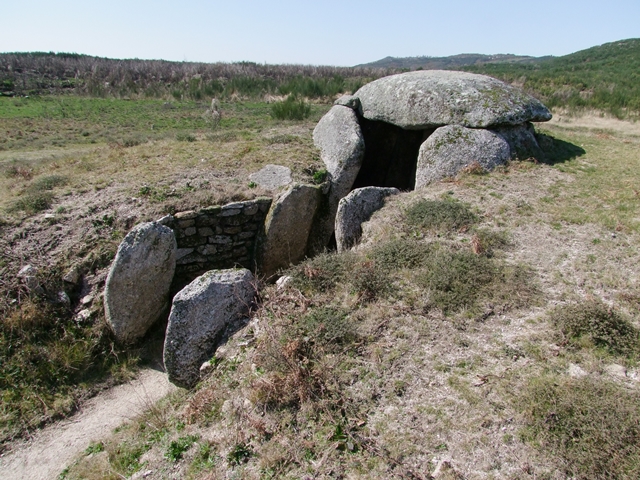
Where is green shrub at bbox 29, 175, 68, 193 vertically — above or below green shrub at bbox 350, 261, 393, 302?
above

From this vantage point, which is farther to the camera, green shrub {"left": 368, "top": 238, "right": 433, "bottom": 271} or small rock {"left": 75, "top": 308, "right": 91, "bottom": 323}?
small rock {"left": 75, "top": 308, "right": 91, "bottom": 323}

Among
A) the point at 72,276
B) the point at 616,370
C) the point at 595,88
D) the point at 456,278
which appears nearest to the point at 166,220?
the point at 72,276

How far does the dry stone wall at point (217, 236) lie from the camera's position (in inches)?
321

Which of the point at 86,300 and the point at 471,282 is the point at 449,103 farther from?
the point at 86,300

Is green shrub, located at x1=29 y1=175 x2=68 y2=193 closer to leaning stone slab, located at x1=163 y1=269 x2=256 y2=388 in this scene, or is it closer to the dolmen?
leaning stone slab, located at x1=163 y1=269 x2=256 y2=388

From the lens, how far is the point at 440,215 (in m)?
7.83

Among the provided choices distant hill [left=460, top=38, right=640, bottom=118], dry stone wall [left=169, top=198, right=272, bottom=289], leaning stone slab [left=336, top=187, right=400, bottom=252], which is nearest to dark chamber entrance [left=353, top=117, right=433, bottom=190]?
leaning stone slab [left=336, top=187, right=400, bottom=252]

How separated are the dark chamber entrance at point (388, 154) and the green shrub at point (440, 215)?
406cm

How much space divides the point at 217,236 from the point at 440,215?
4015mm

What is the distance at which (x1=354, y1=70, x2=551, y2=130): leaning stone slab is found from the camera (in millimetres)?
10203

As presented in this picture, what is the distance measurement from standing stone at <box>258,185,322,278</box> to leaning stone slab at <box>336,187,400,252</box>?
867 millimetres

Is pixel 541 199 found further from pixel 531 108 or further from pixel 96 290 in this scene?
pixel 96 290

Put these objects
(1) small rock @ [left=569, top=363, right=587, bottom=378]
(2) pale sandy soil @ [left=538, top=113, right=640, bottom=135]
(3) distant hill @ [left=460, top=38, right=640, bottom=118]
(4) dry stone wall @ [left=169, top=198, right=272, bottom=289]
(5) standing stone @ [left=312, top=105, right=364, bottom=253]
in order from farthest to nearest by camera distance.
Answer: (3) distant hill @ [left=460, top=38, right=640, bottom=118], (2) pale sandy soil @ [left=538, top=113, right=640, bottom=135], (5) standing stone @ [left=312, top=105, right=364, bottom=253], (4) dry stone wall @ [left=169, top=198, right=272, bottom=289], (1) small rock @ [left=569, top=363, right=587, bottom=378]

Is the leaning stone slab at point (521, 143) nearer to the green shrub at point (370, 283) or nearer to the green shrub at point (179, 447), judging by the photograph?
the green shrub at point (370, 283)
